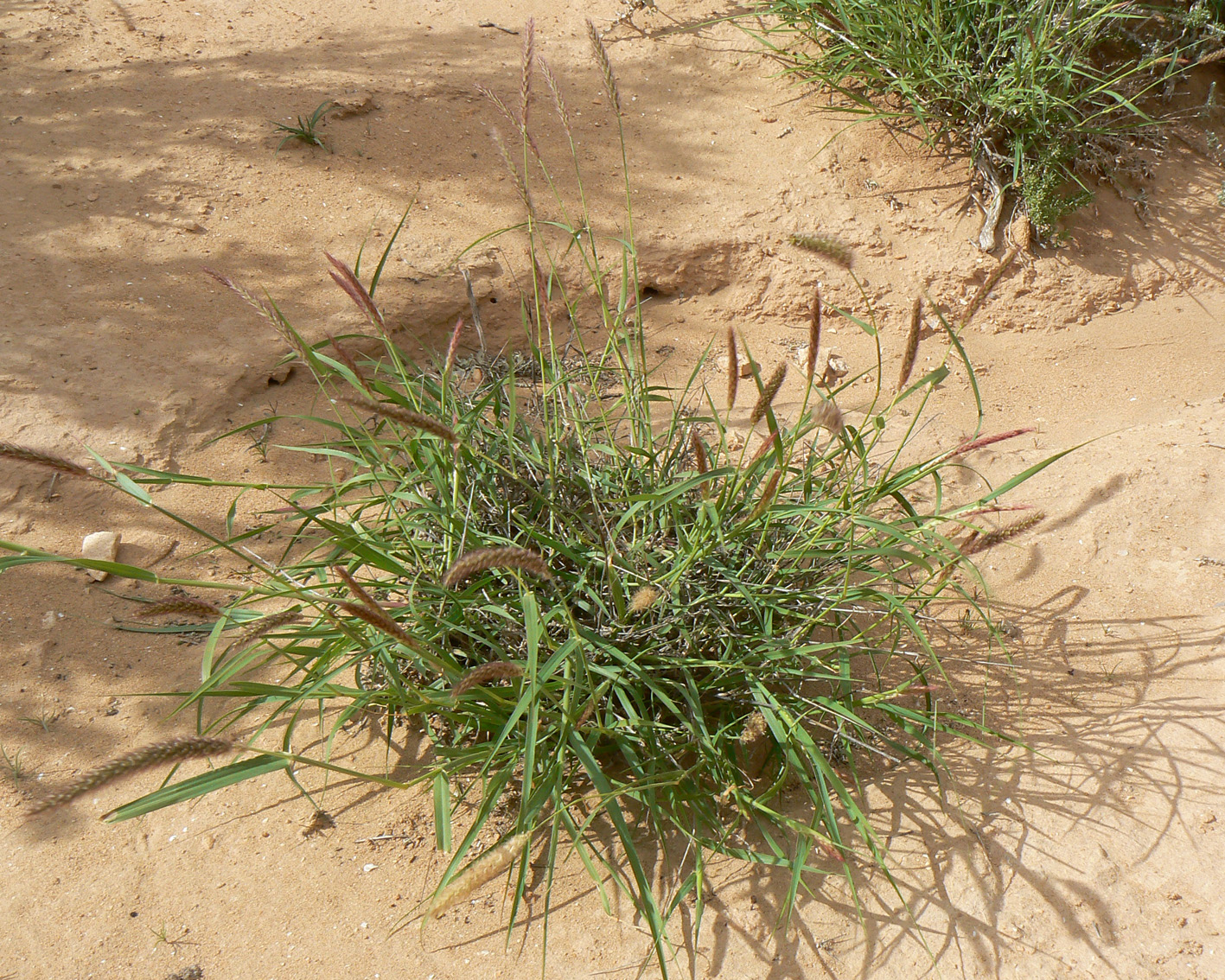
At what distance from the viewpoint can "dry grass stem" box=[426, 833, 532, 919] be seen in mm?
1316

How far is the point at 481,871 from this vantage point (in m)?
1.36

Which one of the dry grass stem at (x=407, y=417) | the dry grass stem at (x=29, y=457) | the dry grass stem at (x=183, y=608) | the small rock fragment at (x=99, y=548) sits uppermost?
the dry grass stem at (x=407, y=417)

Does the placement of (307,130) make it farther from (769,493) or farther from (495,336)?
(769,493)

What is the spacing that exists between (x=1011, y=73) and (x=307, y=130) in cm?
273

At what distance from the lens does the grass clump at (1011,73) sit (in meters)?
3.43

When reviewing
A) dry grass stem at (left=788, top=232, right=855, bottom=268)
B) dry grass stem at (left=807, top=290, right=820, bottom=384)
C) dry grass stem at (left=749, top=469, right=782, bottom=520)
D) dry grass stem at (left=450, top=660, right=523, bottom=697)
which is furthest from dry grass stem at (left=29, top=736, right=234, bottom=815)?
dry grass stem at (left=788, top=232, right=855, bottom=268)

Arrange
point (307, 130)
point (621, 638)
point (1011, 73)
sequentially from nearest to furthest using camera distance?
1. point (621, 638)
2. point (1011, 73)
3. point (307, 130)

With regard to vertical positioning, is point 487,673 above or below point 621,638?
above

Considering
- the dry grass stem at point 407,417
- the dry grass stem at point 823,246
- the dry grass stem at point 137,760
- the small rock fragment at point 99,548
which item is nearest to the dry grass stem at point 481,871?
the dry grass stem at point 137,760

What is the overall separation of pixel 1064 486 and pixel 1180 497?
→ 0.29 meters

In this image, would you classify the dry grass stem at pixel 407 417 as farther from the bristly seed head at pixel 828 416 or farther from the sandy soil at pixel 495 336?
the sandy soil at pixel 495 336

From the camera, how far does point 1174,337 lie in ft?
11.5

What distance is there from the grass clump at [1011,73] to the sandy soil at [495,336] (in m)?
0.17

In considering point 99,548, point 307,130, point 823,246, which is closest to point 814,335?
point 823,246
